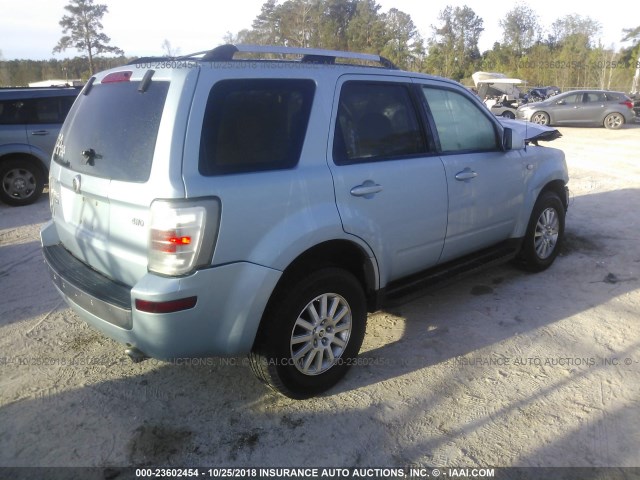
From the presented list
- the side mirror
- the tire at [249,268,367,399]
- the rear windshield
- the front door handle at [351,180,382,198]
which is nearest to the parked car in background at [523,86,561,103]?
the side mirror

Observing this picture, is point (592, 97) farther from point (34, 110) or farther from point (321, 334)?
point (321, 334)

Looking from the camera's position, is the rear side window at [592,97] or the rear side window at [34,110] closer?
the rear side window at [34,110]

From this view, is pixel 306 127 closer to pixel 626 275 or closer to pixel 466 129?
pixel 466 129

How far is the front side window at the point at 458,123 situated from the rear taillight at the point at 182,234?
202 cm

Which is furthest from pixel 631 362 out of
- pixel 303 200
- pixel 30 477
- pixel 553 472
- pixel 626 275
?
pixel 30 477

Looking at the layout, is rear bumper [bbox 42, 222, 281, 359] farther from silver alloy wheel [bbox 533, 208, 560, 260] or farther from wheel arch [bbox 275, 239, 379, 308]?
silver alloy wheel [bbox 533, 208, 560, 260]

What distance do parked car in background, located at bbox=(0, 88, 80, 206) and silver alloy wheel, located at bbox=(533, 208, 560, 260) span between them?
7496 mm

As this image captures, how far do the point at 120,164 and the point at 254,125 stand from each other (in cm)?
73

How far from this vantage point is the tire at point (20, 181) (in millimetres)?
7996

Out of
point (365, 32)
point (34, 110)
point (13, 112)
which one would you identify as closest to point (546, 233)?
point (34, 110)

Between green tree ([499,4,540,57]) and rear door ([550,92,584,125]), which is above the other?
green tree ([499,4,540,57])

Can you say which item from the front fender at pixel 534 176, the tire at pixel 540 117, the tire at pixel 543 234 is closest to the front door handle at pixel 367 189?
the front fender at pixel 534 176

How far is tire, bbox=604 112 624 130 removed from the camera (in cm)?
1847

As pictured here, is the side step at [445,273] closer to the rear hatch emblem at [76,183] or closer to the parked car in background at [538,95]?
the rear hatch emblem at [76,183]
